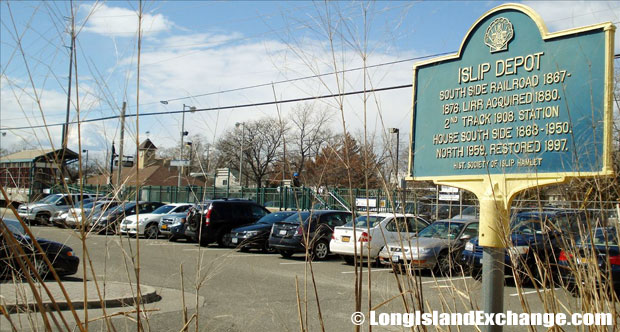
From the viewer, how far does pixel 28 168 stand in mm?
4078

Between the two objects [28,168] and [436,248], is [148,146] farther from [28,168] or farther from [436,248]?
[436,248]

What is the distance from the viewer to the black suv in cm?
2025

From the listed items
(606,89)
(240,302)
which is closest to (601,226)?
(606,89)

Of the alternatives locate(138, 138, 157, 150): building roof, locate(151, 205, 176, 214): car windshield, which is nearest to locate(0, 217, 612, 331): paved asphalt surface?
locate(138, 138, 157, 150): building roof

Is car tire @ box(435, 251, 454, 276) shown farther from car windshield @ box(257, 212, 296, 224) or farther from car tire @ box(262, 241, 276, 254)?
car windshield @ box(257, 212, 296, 224)

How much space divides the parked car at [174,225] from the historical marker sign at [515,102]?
1736cm

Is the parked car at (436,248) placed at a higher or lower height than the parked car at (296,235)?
higher

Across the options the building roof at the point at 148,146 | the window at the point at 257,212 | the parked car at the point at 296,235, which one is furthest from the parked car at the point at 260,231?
the building roof at the point at 148,146

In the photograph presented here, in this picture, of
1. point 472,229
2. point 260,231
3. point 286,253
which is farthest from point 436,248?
point 260,231

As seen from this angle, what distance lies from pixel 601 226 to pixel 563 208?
31 cm

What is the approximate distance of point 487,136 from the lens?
412 centimetres

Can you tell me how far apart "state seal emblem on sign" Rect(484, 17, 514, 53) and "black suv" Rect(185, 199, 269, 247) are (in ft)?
54.4

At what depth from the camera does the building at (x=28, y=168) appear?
7.04ft

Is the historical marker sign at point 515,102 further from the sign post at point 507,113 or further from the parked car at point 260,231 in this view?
the parked car at point 260,231
